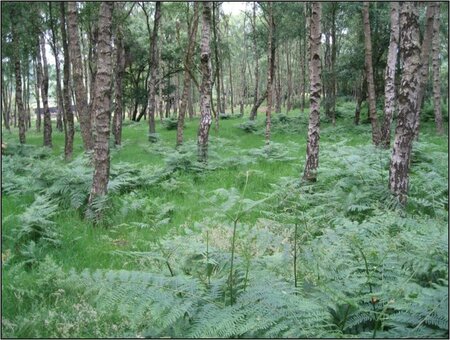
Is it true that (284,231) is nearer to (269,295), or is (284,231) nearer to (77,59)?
(269,295)

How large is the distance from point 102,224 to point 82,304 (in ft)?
10.6

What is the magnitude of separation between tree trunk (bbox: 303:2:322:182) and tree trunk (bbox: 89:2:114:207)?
430cm

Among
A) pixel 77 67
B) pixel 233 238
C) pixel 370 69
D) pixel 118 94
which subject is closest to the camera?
pixel 233 238

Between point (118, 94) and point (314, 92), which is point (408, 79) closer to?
point (314, 92)

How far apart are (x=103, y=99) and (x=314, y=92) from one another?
4546mm

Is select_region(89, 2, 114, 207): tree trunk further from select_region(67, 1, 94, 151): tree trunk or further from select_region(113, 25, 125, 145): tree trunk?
select_region(113, 25, 125, 145): tree trunk

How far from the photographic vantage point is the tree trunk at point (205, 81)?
12898mm

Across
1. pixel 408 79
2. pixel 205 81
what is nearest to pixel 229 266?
pixel 408 79

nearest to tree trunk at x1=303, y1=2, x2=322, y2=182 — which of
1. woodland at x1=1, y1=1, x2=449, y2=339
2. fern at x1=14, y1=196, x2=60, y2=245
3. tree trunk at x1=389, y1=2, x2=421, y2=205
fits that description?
woodland at x1=1, y1=1, x2=449, y2=339

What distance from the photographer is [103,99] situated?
7.52 metres

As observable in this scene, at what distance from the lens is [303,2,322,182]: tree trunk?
29.6ft

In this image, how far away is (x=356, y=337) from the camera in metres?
2.88

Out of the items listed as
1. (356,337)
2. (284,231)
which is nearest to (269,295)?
(356,337)

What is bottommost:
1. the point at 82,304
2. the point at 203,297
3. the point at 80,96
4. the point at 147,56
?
the point at 82,304
